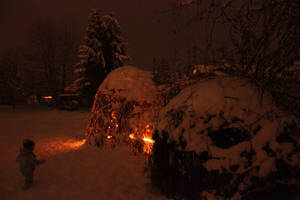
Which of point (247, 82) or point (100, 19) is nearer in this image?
point (247, 82)

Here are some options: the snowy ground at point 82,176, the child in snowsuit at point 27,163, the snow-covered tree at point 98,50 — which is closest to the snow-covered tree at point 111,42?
the snow-covered tree at point 98,50

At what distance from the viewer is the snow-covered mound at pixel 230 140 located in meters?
2.74

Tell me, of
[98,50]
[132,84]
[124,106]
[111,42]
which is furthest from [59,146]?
[111,42]

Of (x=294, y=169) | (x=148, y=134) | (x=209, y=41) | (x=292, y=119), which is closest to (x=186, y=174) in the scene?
(x=294, y=169)

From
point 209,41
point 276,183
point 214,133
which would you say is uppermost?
point 209,41

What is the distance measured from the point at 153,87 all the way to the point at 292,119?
3.96 metres

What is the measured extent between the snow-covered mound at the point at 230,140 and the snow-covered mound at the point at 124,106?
2.41 meters

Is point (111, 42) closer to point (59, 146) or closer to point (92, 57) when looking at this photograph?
point (92, 57)

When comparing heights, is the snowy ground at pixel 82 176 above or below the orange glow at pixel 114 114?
below

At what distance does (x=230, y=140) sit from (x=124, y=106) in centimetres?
366

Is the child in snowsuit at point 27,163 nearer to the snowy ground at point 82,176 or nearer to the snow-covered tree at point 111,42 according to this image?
the snowy ground at point 82,176

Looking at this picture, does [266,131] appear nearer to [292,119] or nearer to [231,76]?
[292,119]

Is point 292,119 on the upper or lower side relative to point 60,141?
upper

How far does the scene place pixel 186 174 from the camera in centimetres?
317
